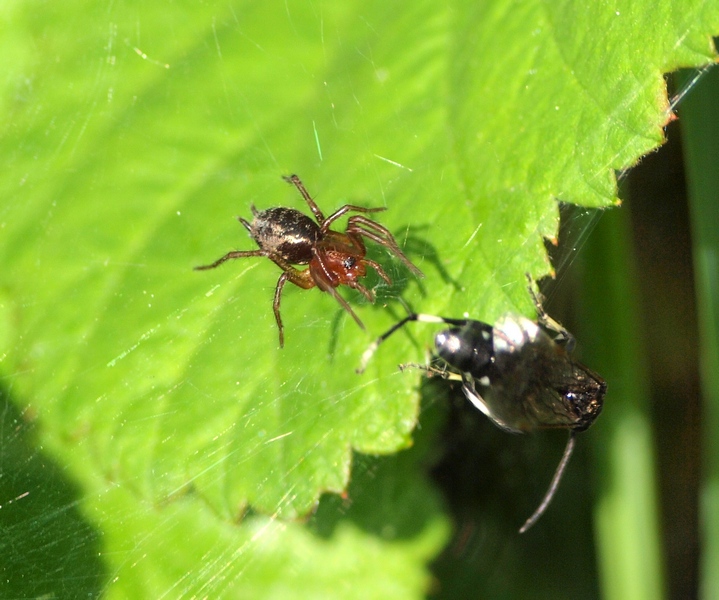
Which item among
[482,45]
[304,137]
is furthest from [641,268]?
[304,137]

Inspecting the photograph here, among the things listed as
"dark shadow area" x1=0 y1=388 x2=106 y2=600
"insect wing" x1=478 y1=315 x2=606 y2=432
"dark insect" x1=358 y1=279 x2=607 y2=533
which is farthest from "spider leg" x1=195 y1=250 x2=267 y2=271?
"insect wing" x1=478 y1=315 x2=606 y2=432

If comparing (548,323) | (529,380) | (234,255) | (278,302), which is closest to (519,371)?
(529,380)

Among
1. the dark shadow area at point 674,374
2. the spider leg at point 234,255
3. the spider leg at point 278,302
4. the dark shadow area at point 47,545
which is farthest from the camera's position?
the dark shadow area at point 674,374

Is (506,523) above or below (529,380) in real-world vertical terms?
below

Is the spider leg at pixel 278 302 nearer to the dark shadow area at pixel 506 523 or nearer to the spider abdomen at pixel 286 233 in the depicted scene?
the spider abdomen at pixel 286 233

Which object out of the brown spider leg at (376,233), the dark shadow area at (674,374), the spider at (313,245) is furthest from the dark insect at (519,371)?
the dark shadow area at (674,374)

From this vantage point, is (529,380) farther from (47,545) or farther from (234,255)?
(47,545)
